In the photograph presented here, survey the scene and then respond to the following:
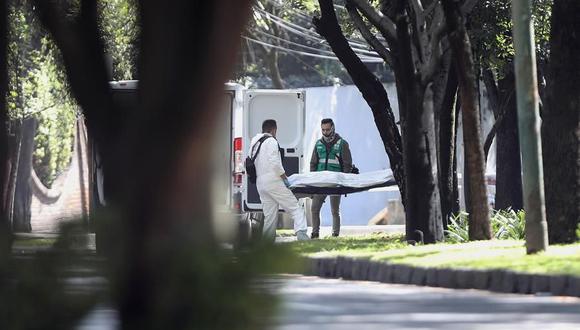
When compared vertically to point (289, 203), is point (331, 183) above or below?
above

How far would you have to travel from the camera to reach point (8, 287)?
9.30 ft

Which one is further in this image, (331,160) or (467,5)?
(331,160)

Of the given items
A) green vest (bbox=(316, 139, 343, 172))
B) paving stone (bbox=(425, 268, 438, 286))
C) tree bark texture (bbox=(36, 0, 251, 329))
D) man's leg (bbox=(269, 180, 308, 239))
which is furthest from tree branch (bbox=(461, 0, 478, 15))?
tree bark texture (bbox=(36, 0, 251, 329))

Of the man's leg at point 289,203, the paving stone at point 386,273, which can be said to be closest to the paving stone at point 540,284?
the paving stone at point 386,273

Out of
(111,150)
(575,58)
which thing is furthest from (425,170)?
(111,150)

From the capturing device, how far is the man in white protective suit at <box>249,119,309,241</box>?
20.9 m

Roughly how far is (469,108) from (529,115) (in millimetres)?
3209

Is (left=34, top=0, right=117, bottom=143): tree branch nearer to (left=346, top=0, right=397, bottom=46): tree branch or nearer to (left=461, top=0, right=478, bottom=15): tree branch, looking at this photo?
(left=461, top=0, right=478, bottom=15): tree branch

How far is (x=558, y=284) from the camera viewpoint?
12453 mm

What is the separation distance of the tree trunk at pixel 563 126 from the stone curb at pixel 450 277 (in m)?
2.55

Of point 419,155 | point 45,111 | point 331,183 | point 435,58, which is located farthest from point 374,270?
point 45,111

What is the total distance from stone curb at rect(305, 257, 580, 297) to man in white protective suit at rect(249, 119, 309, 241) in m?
4.86

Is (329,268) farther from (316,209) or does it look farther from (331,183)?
(316,209)

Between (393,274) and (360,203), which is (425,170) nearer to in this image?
(393,274)
